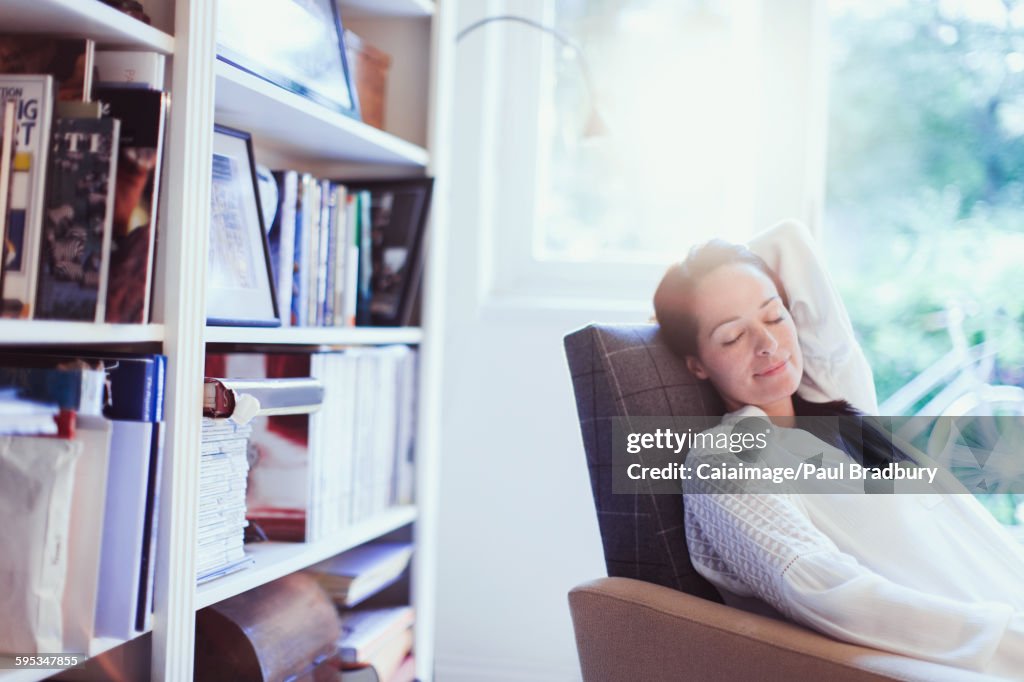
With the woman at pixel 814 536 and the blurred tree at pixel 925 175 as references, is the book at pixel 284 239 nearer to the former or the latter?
the woman at pixel 814 536

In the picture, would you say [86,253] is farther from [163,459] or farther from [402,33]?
[402,33]

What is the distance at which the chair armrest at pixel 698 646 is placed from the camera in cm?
94

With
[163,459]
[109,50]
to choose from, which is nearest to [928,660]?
[163,459]

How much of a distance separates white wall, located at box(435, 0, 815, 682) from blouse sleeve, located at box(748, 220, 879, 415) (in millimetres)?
618

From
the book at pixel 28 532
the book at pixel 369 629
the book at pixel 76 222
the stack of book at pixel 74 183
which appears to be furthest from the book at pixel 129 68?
the book at pixel 369 629

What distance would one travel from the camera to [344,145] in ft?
5.45

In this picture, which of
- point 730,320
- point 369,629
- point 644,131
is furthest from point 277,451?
point 644,131

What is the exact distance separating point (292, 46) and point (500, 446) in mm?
1007

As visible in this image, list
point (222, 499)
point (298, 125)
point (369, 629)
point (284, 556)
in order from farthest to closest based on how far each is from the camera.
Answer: point (369, 629), point (298, 125), point (284, 556), point (222, 499)

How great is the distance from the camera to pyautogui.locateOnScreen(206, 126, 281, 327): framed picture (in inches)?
51.3

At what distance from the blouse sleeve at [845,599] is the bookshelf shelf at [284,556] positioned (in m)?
0.68

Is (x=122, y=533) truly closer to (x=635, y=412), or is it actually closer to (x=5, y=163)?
(x=5, y=163)

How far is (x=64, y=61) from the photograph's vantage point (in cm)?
104

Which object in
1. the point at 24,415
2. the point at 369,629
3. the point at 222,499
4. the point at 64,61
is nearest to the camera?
the point at 24,415
